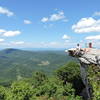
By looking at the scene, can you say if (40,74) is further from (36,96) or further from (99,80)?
(99,80)

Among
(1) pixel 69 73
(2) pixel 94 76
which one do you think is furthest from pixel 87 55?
(1) pixel 69 73

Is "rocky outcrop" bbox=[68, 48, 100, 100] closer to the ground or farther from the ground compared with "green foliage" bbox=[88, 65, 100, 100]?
farther from the ground

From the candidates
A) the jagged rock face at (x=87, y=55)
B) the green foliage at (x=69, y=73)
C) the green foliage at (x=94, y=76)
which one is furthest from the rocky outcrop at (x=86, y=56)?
the green foliage at (x=69, y=73)

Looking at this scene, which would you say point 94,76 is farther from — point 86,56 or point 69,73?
point 69,73

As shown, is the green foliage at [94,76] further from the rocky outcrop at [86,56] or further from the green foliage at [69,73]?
the green foliage at [69,73]

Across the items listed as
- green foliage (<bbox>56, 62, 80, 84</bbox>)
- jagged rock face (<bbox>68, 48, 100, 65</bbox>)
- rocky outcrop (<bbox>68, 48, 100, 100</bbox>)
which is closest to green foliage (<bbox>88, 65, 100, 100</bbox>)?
rocky outcrop (<bbox>68, 48, 100, 100</bbox>)

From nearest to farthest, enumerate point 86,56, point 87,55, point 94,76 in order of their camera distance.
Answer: point 94,76 < point 87,55 < point 86,56

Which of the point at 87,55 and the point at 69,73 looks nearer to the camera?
the point at 87,55

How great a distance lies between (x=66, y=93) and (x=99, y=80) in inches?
776

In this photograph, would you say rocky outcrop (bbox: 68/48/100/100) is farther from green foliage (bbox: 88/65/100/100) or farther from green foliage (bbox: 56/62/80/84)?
green foliage (bbox: 56/62/80/84)

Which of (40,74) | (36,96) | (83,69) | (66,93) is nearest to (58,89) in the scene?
(66,93)

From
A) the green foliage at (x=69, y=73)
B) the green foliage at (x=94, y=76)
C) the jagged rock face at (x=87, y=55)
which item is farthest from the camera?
the green foliage at (x=69, y=73)

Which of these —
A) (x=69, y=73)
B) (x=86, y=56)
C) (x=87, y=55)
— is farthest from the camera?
(x=69, y=73)

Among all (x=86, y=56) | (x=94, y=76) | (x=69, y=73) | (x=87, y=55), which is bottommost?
(x=69, y=73)
